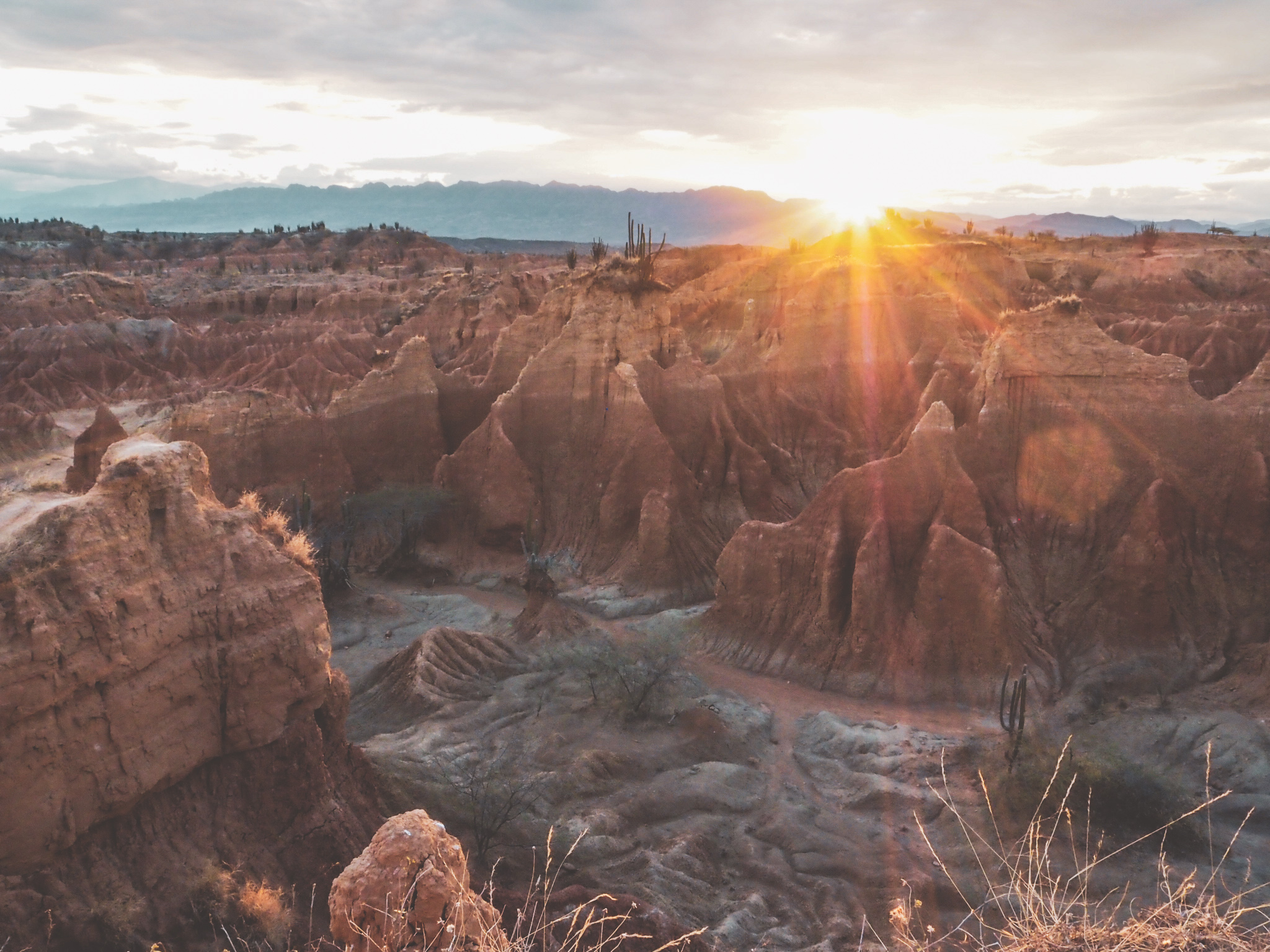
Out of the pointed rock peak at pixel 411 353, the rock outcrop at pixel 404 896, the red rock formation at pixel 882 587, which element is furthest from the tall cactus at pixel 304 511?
the rock outcrop at pixel 404 896

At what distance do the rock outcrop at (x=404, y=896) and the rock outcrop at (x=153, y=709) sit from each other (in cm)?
334

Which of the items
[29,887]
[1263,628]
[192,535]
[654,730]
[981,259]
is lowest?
[654,730]

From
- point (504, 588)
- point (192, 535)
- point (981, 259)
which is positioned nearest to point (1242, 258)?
point (981, 259)

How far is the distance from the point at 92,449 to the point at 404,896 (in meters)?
23.2

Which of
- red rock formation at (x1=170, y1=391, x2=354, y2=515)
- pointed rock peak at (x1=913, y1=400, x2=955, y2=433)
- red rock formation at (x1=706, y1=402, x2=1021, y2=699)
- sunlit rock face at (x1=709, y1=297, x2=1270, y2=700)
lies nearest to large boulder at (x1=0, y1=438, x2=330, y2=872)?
red rock formation at (x1=706, y1=402, x2=1021, y2=699)

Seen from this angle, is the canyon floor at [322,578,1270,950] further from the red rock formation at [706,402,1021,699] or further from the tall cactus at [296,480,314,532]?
the tall cactus at [296,480,314,532]

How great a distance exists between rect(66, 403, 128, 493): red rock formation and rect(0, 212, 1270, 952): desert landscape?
166 millimetres

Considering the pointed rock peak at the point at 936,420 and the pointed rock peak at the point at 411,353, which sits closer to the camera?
the pointed rock peak at the point at 936,420

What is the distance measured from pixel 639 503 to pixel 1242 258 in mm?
67155

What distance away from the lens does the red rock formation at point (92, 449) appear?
2375cm

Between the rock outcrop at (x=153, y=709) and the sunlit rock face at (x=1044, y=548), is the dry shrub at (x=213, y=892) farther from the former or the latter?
the sunlit rock face at (x=1044, y=548)

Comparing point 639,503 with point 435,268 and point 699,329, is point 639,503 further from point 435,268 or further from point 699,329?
point 435,268

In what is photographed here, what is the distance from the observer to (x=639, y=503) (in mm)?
30953

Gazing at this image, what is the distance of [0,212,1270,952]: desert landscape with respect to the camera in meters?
10.4
